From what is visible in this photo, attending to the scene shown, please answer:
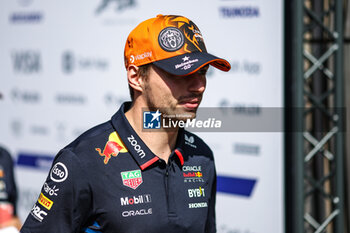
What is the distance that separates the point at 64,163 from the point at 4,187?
186 cm

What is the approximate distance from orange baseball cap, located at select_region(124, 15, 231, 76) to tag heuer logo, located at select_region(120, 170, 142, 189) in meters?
0.44

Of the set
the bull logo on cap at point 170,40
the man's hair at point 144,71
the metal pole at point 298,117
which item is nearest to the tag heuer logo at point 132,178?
the man's hair at point 144,71

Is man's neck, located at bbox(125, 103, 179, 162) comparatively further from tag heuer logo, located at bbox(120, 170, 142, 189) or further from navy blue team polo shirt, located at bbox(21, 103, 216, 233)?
tag heuer logo, located at bbox(120, 170, 142, 189)

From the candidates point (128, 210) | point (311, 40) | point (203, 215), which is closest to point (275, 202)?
point (311, 40)

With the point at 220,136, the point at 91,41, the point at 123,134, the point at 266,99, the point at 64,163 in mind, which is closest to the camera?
the point at 64,163

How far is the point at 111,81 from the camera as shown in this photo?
15.4ft

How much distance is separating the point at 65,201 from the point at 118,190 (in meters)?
0.21

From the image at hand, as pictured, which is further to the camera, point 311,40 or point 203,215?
point 311,40

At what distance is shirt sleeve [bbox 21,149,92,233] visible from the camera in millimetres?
1609

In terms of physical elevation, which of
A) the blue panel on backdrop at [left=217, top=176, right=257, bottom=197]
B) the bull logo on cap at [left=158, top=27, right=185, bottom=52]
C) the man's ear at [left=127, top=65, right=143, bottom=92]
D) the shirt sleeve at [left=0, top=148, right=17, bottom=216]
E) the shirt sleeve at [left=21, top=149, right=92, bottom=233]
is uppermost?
the bull logo on cap at [left=158, top=27, right=185, bottom=52]

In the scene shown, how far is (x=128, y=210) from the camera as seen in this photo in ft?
5.47

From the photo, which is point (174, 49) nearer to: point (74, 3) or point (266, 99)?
point (266, 99)

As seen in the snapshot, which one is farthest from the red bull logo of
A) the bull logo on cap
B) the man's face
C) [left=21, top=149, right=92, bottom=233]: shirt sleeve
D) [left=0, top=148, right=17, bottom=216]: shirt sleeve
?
→ [left=0, top=148, right=17, bottom=216]: shirt sleeve

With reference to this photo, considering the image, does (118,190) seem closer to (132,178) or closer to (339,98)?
(132,178)
